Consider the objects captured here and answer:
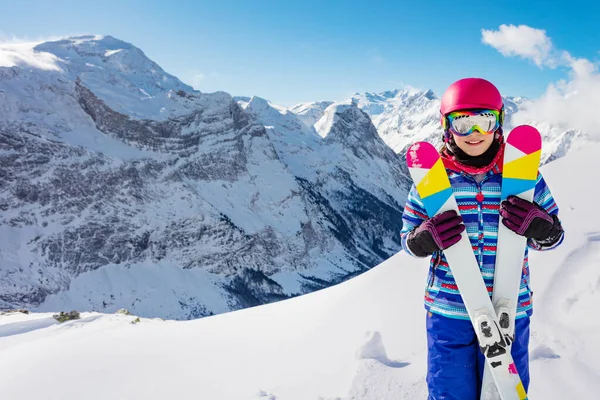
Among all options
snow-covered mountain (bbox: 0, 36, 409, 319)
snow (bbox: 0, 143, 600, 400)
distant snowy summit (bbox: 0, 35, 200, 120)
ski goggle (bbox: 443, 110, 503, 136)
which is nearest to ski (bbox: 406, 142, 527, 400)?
ski goggle (bbox: 443, 110, 503, 136)

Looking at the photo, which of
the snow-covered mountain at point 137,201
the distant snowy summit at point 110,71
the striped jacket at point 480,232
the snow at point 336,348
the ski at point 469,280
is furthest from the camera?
the distant snowy summit at point 110,71

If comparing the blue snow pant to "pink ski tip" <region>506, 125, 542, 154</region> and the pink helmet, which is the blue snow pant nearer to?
"pink ski tip" <region>506, 125, 542, 154</region>

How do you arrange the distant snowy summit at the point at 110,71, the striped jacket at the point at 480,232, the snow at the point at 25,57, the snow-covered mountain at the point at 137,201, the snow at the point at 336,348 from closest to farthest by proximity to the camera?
the striped jacket at the point at 480,232
the snow at the point at 336,348
the snow-covered mountain at the point at 137,201
the snow at the point at 25,57
the distant snowy summit at the point at 110,71

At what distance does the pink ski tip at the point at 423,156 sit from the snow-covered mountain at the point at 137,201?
343ft

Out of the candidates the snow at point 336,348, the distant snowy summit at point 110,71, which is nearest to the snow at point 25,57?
the distant snowy summit at point 110,71

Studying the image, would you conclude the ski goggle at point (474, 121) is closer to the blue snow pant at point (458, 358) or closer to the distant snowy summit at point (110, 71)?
the blue snow pant at point (458, 358)

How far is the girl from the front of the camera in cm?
266

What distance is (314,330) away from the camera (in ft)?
19.6

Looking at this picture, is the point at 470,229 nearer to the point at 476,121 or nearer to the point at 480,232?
the point at 480,232

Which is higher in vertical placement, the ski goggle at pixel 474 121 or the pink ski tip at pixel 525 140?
the ski goggle at pixel 474 121

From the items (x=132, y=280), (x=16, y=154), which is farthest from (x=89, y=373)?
(x=16, y=154)

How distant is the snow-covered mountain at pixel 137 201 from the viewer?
98.1m

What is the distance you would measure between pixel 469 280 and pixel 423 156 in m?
1.01

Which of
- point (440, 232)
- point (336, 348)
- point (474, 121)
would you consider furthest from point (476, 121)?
point (336, 348)
